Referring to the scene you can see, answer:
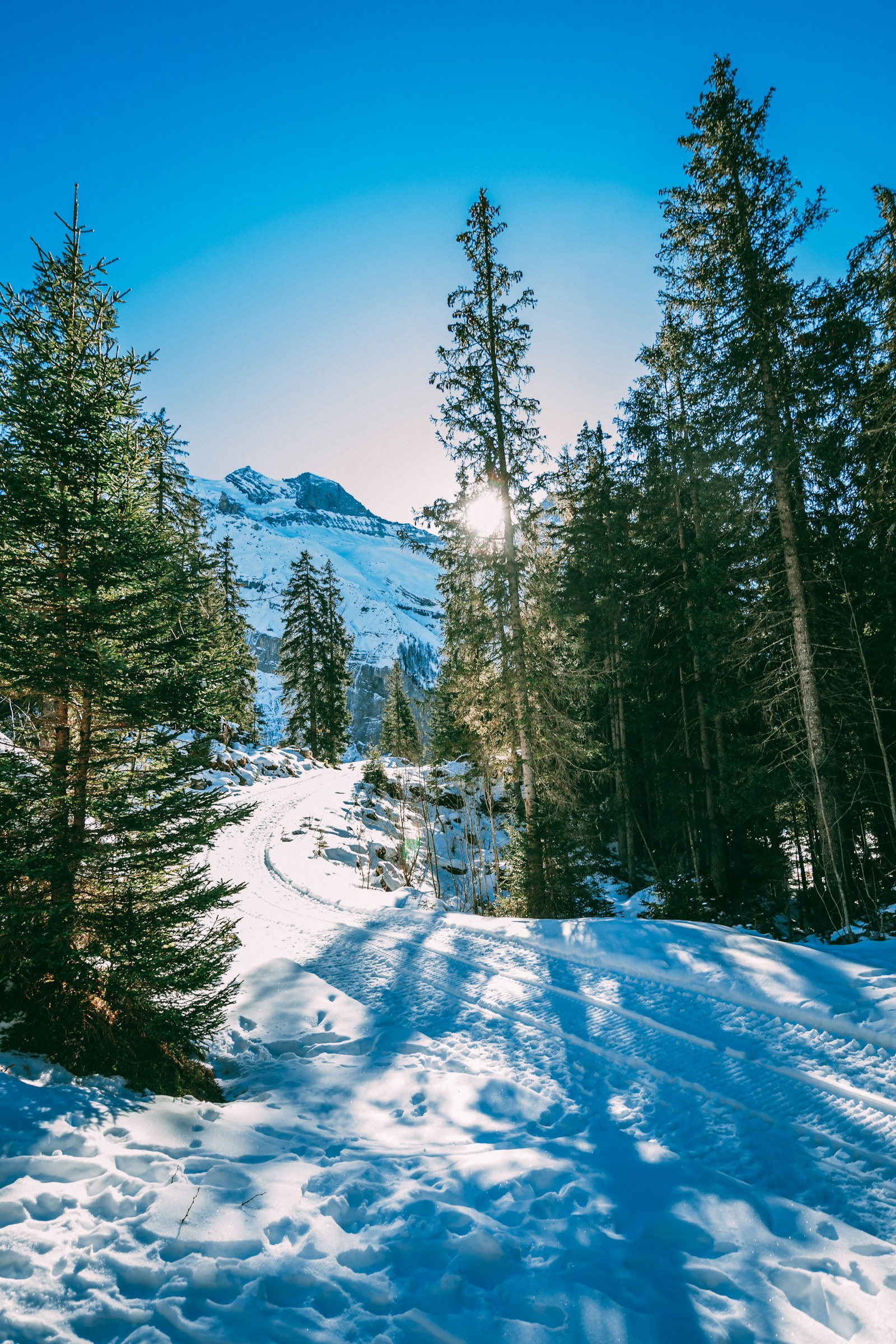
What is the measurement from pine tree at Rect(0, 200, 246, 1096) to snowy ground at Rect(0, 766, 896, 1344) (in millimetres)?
706

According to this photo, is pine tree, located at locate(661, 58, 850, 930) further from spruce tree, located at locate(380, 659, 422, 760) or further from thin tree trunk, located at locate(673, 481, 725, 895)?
spruce tree, located at locate(380, 659, 422, 760)

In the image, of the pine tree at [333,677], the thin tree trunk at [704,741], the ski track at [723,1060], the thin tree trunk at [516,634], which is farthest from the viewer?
the pine tree at [333,677]

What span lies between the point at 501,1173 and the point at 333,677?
35.7 metres

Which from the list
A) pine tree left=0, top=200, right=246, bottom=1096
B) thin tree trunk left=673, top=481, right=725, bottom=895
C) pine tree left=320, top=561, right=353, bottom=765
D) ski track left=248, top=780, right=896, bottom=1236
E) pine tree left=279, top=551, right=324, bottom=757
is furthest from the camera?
pine tree left=320, top=561, right=353, bottom=765

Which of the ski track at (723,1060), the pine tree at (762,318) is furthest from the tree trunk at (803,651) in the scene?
the ski track at (723,1060)

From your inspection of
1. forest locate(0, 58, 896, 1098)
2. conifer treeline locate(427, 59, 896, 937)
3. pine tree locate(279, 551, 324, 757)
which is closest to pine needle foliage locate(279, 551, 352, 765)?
pine tree locate(279, 551, 324, 757)

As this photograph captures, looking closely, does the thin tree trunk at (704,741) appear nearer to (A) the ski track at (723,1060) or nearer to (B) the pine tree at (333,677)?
(A) the ski track at (723,1060)

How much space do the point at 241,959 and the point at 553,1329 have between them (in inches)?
261

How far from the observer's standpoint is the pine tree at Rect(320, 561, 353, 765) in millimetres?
37844

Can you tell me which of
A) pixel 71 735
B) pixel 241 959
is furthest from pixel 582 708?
pixel 71 735

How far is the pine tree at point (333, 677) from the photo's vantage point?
37844mm

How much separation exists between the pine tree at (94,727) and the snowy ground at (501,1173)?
0.71 meters

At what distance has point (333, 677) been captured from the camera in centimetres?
3784

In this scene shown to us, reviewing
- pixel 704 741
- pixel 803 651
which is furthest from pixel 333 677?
pixel 803 651
